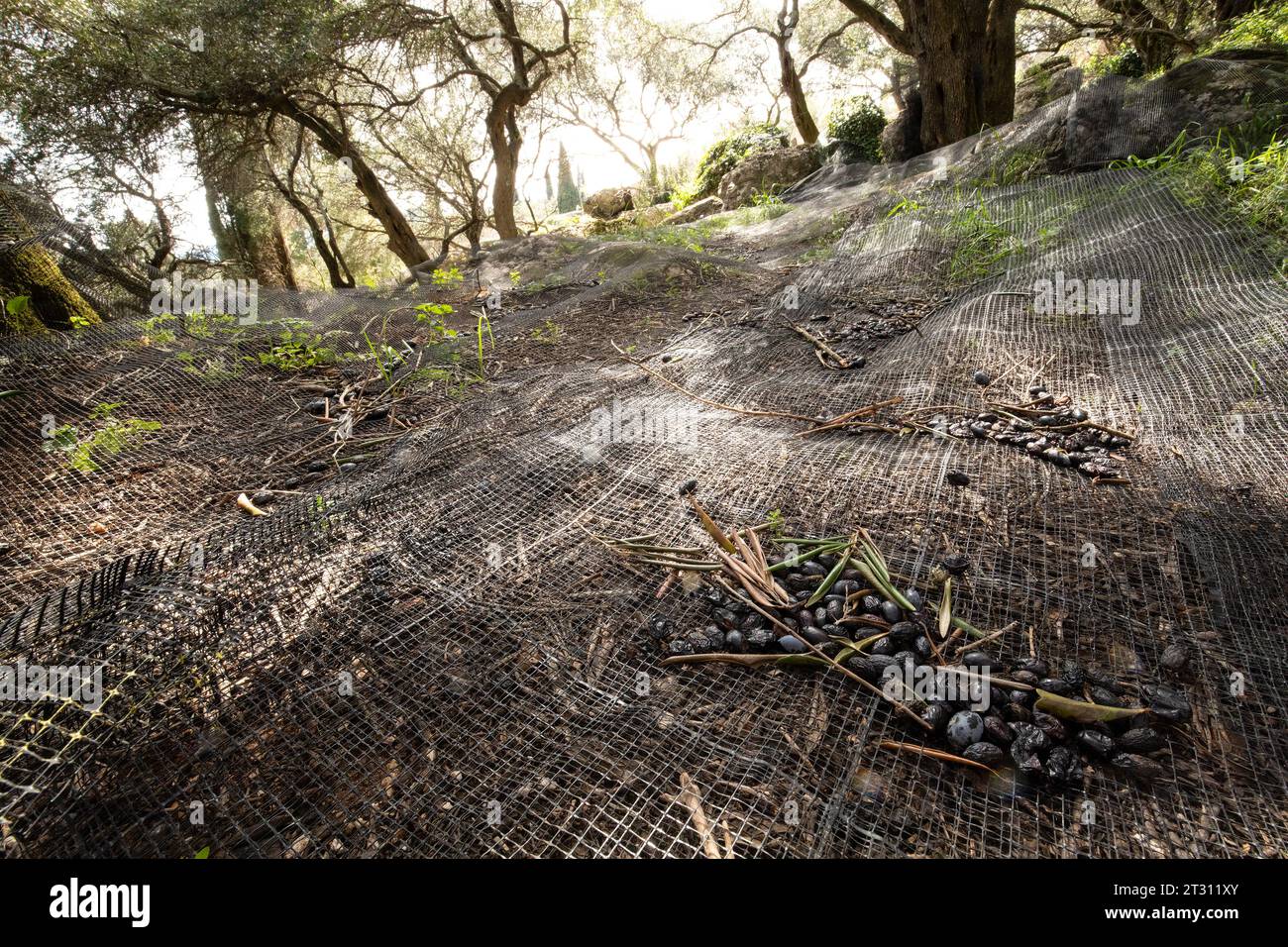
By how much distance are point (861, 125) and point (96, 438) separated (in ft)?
46.7

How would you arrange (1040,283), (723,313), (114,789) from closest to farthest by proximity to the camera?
(114,789)
(1040,283)
(723,313)

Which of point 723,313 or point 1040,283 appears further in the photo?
point 723,313

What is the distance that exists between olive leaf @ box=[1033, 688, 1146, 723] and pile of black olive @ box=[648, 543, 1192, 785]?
0.02 metres

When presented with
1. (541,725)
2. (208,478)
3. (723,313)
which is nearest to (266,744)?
(541,725)

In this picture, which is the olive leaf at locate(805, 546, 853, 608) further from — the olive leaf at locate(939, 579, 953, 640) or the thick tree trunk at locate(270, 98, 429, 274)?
the thick tree trunk at locate(270, 98, 429, 274)

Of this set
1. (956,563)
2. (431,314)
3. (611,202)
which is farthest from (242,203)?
(956,563)

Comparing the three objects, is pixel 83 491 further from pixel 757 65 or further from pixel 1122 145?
pixel 757 65

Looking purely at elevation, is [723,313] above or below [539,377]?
above

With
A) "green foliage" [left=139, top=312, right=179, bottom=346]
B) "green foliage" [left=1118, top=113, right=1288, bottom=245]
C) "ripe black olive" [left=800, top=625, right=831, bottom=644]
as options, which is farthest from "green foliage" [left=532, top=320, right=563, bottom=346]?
"green foliage" [left=1118, top=113, right=1288, bottom=245]

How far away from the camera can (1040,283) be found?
13.6 feet

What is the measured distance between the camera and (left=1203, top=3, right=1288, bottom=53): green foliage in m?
6.56

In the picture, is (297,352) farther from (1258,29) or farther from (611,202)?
(611,202)

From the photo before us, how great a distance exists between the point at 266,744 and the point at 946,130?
11257 mm

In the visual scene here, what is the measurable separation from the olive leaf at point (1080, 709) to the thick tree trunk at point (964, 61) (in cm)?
998
